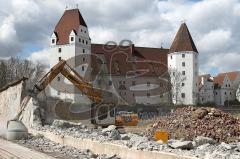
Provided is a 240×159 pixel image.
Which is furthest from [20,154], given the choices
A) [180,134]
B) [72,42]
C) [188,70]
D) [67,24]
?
[188,70]

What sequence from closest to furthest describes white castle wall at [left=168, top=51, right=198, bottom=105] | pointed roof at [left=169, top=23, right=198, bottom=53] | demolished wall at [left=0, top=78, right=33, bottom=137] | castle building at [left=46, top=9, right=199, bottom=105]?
demolished wall at [left=0, top=78, right=33, bottom=137]
castle building at [left=46, top=9, right=199, bottom=105]
white castle wall at [left=168, top=51, right=198, bottom=105]
pointed roof at [left=169, top=23, right=198, bottom=53]

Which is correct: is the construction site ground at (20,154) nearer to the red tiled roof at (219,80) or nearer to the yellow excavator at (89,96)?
the yellow excavator at (89,96)

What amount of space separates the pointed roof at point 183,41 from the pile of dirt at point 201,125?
63941 millimetres

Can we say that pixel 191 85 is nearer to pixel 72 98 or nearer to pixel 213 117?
pixel 72 98

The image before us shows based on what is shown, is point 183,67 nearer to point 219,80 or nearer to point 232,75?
point 219,80

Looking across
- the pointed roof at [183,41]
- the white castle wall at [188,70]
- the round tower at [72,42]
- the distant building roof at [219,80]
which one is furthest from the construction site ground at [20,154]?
the distant building roof at [219,80]

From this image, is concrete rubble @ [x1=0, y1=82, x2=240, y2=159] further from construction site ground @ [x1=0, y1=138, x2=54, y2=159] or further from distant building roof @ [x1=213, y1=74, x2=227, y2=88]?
distant building roof @ [x1=213, y1=74, x2=227, y2=88]

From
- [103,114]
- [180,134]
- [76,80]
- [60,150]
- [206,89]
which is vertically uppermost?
[206,89]

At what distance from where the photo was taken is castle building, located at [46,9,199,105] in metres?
78.0

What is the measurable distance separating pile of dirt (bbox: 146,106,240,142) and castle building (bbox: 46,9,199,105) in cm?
5332

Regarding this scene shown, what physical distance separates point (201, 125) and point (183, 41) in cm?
6764

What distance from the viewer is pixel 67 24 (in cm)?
7875

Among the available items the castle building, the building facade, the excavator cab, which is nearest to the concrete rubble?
the excavator cab

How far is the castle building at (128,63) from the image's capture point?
7800 cm
